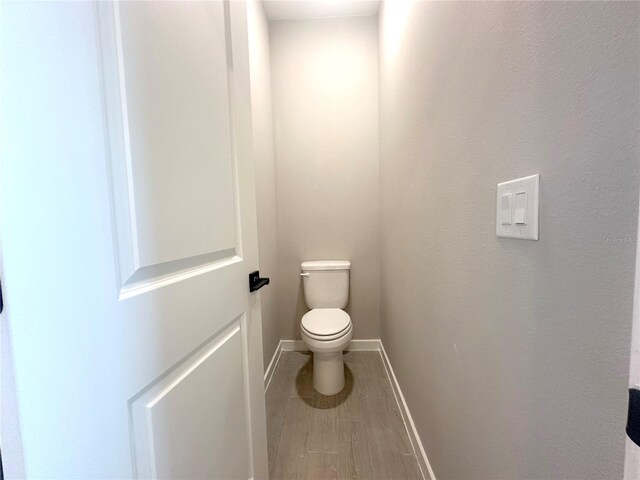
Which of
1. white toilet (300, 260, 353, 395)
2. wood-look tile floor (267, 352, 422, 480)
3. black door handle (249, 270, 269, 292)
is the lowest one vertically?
wood-look tile floor (267, 352, 422, 480)

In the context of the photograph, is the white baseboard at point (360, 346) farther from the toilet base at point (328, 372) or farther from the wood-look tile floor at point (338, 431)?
the toilet base at point (328, 372)

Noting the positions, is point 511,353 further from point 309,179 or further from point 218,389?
point 309,179

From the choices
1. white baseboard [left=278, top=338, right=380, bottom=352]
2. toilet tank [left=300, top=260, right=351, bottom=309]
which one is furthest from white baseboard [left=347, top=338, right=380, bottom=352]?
toilet tank [left=300, top=260, right=351, bottom=309]


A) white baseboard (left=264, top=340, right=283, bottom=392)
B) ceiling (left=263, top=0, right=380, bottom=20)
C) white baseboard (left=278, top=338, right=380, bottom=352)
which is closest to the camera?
white baseboard (left=264, top=340, right=283, bottom=392)

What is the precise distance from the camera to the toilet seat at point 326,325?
1.54m

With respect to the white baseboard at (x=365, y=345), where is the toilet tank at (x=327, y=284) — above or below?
above

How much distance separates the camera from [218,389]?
73 centimetres

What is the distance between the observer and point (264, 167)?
1.85m

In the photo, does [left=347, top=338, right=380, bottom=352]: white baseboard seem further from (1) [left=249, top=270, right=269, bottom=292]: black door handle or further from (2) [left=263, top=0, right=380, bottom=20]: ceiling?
(2) [left=263, top=0, right=380, bottom=20]: ceiling

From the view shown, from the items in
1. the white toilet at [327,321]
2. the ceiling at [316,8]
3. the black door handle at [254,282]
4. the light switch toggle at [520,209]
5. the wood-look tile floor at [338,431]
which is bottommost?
the wood-look tile floor at [338,431]

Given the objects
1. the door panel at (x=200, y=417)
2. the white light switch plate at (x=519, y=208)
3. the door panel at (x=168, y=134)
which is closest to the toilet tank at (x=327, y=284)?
the door panel at (x=200, y=417)

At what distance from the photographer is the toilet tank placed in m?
2.07

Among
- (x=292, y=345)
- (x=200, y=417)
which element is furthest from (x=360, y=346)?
(x=200, y=417)

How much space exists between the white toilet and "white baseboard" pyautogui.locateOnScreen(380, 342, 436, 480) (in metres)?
0.35
